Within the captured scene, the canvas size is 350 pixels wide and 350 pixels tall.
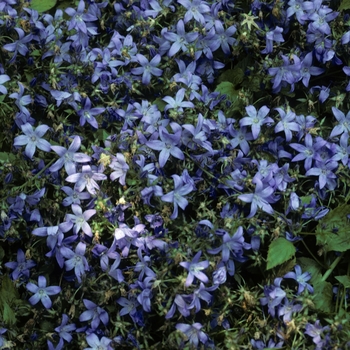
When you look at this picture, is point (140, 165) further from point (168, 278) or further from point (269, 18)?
point (269, 18)

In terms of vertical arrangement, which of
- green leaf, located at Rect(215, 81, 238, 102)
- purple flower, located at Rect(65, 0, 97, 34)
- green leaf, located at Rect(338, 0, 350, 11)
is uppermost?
green leaf, located at Rect(338, 0, 350, 11)

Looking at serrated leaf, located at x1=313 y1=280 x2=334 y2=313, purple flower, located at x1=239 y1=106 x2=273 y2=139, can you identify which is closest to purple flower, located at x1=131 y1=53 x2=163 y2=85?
purple flower, located at x1=239 y1=106 x2=273 y2=139

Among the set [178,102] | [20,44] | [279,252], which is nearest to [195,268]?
[279,252]

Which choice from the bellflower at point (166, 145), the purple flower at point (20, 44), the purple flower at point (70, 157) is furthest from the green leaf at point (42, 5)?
the bellflower at point (166, 145)

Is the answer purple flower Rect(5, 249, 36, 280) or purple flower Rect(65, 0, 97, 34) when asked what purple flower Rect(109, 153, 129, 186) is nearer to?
purple flower Rect(5, 249, 36, 280)

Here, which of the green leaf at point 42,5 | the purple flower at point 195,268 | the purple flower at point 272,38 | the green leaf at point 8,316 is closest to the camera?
the purple flower at point 195,268

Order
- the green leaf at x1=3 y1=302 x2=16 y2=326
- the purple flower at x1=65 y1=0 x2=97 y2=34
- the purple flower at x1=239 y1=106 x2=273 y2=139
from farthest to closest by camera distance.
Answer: the purple flower at x1=65 y1=0 x2=97 y2=34, the purple flower at x1=239 y1=106 x2=273 y2=139, the green leaf at x1=3 y1=302 x2=16 y2=326

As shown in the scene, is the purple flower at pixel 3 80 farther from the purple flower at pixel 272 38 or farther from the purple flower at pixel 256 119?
the purple flower at pixel 272 38
